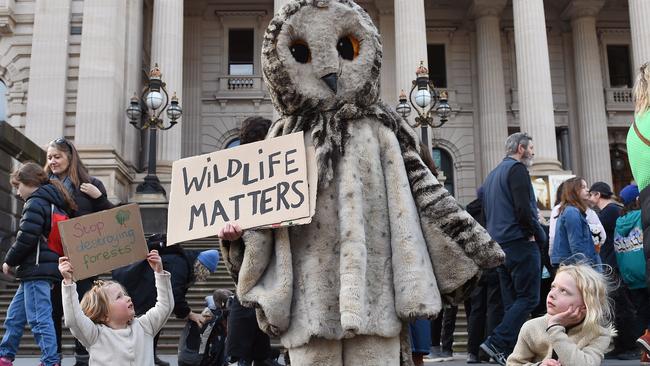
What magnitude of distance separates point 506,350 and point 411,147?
11.5 feet

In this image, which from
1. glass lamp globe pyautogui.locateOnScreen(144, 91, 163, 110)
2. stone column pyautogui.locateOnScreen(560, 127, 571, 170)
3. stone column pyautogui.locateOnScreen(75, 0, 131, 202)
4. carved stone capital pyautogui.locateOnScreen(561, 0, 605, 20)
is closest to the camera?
glass lamp globe pyautogui.locateOnScreen(144, 91, 163, 110)

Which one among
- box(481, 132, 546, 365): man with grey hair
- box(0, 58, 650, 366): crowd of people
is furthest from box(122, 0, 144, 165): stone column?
box(481, 132, 546, 365): man with grey hair

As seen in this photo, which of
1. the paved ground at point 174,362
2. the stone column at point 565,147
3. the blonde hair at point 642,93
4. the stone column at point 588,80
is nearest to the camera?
the blonde hair at point 642,93

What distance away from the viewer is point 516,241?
6.38 m

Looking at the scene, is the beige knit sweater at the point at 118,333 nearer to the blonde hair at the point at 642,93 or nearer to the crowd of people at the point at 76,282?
the crowd of people at the point at 76,282

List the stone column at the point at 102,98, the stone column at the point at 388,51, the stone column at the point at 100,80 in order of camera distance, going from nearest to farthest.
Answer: the stone column at the point at 102,98 → the stone column at the point at 100,80 → the stone column at the point at 388,51

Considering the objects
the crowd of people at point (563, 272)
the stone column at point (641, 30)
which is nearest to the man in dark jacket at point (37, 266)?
the crowd of people at point (563, 272)

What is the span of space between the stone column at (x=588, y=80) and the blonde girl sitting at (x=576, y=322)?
84.3 feet

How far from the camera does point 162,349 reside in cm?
1000

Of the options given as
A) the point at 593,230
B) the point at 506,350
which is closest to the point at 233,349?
the point at 506,350

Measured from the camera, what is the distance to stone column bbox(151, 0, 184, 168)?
69.3 ft

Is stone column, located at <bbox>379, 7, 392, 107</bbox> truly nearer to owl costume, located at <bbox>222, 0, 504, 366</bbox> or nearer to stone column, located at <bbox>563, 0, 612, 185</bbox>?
stone column, located at <bbox>563, 0, 612, 185</bbox>

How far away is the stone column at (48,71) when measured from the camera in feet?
67.0

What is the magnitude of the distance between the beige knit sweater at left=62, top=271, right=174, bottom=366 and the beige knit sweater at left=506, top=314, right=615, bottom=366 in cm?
206
